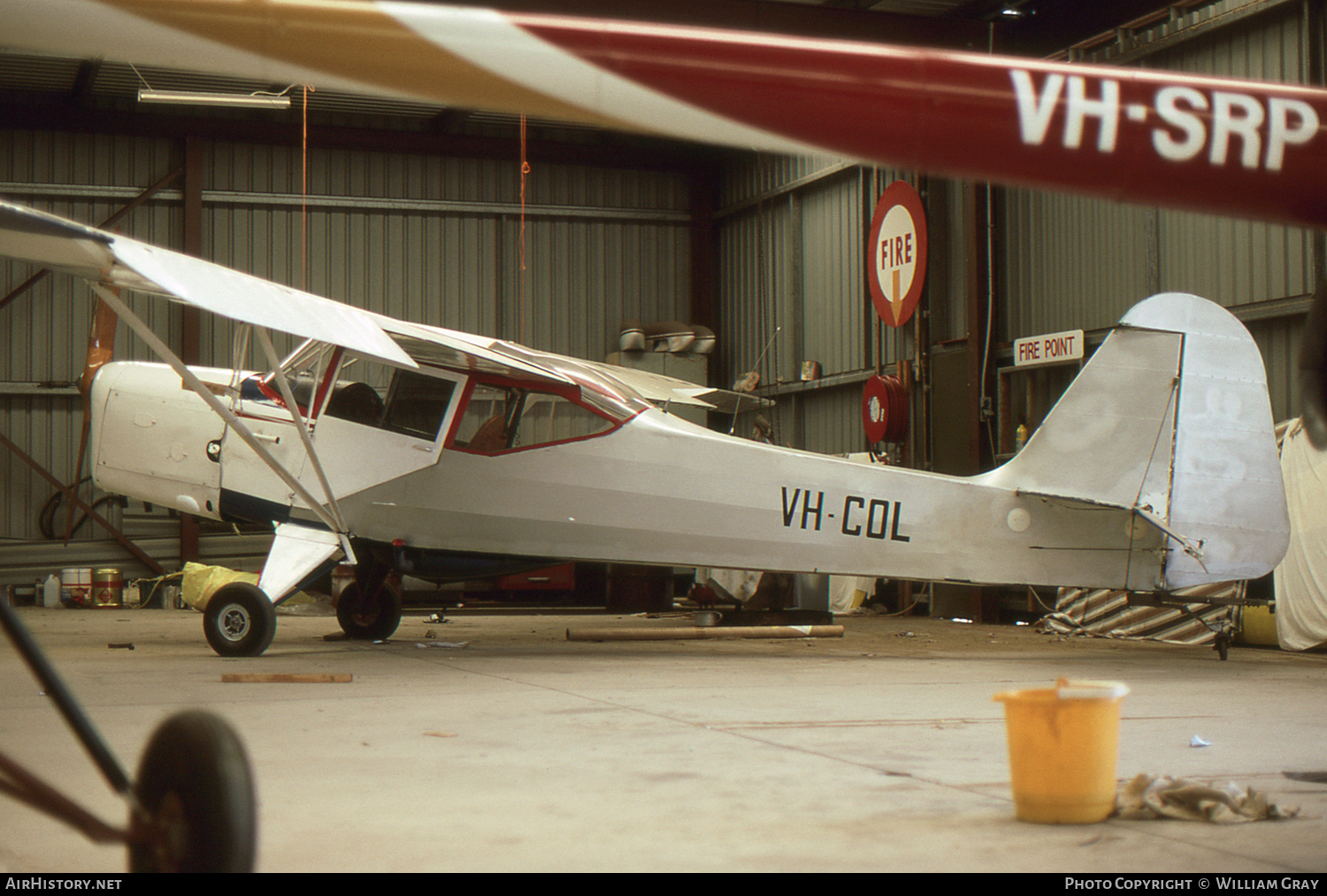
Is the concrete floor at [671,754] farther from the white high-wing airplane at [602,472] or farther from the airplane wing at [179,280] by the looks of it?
the airplane wing at [179,280]

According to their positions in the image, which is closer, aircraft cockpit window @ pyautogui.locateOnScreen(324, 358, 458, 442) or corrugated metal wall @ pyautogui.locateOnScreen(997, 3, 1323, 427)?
aircraft cockpit window @ pyautogui.locateOnScreen(324, 358, 458, 442)

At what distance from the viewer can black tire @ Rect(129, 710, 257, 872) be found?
2352 mm

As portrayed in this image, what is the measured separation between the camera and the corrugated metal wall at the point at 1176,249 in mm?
12531

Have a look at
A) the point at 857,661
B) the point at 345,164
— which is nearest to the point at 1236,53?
the point at 857,661

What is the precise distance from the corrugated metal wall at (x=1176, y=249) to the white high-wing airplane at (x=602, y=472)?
8.97 ft

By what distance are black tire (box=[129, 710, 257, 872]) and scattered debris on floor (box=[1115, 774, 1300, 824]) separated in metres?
2.64

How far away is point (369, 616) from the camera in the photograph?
1122 cm

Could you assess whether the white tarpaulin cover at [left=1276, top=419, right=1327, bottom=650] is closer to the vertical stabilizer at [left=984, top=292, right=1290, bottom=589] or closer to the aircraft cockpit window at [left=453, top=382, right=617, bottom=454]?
the vertical stabilizer at [left=984, top=292, right=1290, bottom=589]

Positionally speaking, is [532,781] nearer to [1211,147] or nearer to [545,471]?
[1211,147]

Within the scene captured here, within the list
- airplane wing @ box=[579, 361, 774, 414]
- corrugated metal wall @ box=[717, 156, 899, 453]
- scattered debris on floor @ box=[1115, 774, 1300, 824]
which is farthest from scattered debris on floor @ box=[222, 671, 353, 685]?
corrugated metal wall @ box=[717, 156, 899, 453]

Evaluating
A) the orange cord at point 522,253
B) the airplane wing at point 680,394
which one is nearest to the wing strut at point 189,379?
the airplane wing at point 680,394

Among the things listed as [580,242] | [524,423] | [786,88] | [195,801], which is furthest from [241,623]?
[580,242]

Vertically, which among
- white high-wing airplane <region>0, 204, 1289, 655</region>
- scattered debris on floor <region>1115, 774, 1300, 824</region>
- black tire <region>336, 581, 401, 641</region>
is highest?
white high-wing airplane <region>0, 204, 1289, 655</region>

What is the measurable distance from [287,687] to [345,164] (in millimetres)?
17270
